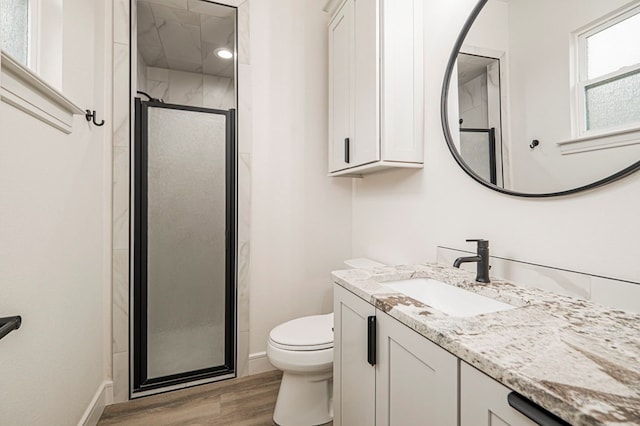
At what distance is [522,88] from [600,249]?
63 centimetres

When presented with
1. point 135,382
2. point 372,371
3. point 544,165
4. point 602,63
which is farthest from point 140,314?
point 602,63

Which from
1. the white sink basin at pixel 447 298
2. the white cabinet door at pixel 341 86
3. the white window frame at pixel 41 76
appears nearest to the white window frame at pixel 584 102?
the white sink basin at pixel 447 298

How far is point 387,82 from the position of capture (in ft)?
4.75

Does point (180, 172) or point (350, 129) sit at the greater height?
point (350, 129)

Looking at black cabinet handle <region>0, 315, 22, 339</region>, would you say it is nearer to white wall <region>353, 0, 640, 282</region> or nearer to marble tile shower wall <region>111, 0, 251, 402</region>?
marble tile shower wall <region>111, 0, 251, 402</region>

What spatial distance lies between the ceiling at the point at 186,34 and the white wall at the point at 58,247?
0.57 meters

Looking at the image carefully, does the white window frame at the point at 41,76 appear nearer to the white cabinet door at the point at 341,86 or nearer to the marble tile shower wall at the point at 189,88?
the white cabinet door at the point at 341,86

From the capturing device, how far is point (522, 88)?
1.07 meters

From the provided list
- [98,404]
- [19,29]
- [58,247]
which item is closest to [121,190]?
[58,247]

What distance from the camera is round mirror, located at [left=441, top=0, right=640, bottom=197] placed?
81cm

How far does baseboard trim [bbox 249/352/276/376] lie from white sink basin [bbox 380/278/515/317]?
1.30 meters

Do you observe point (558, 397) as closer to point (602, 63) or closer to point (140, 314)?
point (602, 63)

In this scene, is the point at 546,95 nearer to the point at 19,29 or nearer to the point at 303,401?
the point at 303,401

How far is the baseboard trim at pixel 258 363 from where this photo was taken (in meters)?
1.98
